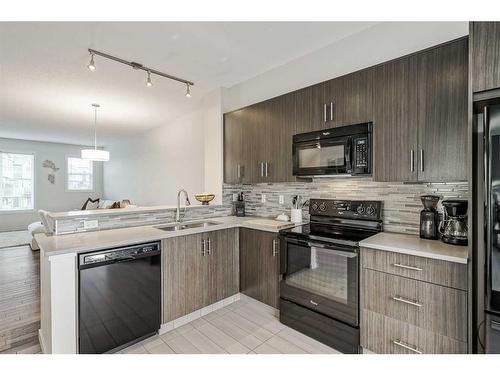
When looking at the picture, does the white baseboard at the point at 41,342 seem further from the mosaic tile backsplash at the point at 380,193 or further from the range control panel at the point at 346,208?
the range control panel at the point at 346,208

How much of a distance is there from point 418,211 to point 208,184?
2514mm

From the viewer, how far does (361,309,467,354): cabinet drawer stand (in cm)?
151

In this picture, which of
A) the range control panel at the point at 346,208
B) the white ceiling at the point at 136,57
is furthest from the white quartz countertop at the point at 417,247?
the white ceiling at the point at 136,57

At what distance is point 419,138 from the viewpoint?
1.82 m

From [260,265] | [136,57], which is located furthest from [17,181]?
[260,265]

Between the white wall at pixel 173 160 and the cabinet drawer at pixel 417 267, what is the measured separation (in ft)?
6.86

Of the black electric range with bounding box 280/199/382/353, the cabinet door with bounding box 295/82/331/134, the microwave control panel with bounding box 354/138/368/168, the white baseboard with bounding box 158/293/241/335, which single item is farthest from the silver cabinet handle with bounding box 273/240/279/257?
the cabinet door with bounding box 295/82/331/134

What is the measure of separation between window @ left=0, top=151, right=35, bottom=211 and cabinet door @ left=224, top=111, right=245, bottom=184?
23.4ft

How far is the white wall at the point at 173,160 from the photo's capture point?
11.6ft

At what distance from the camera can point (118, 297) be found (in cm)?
191

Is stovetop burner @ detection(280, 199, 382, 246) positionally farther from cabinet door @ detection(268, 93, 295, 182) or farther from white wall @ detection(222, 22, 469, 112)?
white wall @ detection(222, 22, 469, 112)

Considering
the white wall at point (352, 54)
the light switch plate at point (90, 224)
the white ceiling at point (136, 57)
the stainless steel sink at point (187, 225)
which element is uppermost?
the white ceiling at point (136, 57)

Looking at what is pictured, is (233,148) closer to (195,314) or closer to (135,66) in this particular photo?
(135,66)
